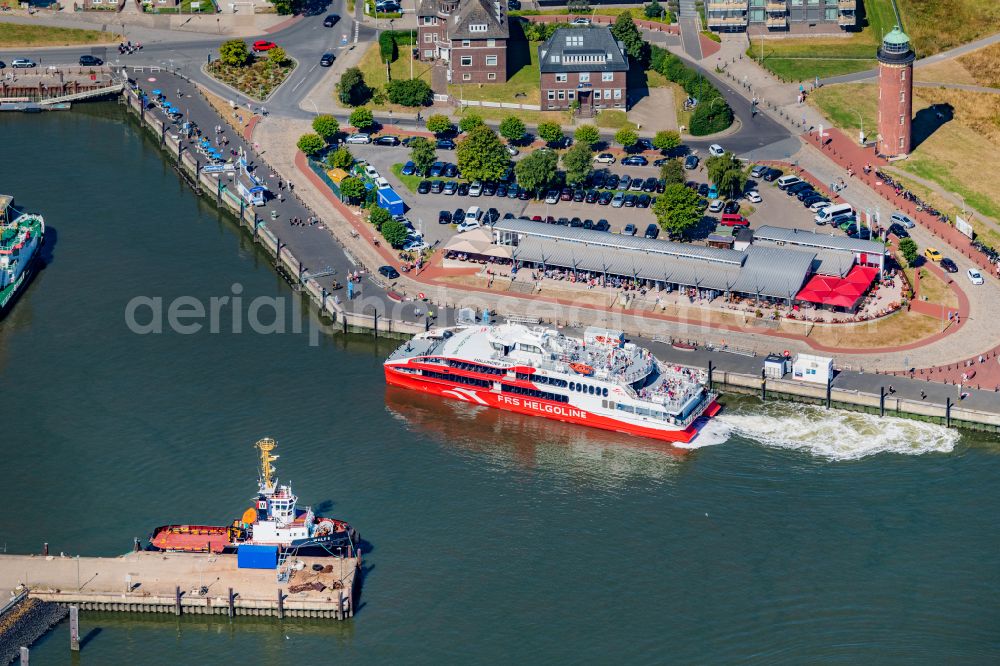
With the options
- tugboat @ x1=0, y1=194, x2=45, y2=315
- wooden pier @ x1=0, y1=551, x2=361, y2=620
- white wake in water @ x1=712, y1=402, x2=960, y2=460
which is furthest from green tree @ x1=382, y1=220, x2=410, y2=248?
wooden pier @ x1=0, y1=551, x2=361, y2=620

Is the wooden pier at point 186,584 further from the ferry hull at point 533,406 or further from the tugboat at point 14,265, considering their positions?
the tugboat at point 14,265

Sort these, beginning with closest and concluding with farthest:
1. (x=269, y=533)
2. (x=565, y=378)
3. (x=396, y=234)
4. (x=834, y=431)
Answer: (x=269, y=533) → (x=834, y=431) → (x=565, y=378) → (x=396, y=234)

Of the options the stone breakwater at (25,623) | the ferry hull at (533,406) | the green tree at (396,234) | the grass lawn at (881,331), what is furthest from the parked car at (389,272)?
the stone breakwater at (25,623)

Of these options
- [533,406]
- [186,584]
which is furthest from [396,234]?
[186,584]

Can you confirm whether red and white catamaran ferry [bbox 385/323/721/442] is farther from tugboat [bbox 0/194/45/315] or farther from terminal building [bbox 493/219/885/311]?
tugboat [bbox 0/194/45/315]

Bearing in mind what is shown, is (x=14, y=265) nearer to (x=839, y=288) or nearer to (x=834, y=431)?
(x=839, y=288)

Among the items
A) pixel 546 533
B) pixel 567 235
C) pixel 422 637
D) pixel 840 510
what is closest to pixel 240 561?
pixel 422 637

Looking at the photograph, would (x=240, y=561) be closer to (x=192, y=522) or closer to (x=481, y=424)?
(x=192, y=522)
